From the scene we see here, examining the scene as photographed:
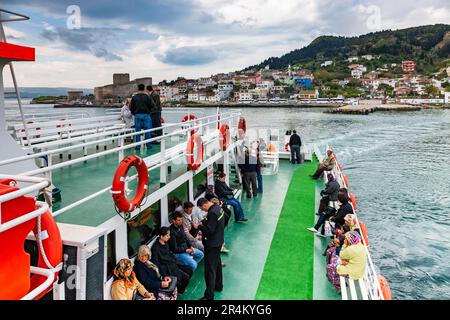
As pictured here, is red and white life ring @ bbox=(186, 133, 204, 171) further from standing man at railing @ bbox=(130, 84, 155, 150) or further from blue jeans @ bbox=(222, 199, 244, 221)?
standing man at railing @ bbox=(130, 84, 155, 150)

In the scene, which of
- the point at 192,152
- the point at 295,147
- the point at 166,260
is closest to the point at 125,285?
the point at 166,260

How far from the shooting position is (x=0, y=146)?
3.77 metres

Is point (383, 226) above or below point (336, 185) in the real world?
below

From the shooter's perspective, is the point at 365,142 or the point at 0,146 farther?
the point at 365,142

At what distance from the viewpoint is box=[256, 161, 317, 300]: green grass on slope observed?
16.5 feet

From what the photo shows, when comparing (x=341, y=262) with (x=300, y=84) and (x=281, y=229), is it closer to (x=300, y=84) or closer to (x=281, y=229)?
→ (x=281, y=229)

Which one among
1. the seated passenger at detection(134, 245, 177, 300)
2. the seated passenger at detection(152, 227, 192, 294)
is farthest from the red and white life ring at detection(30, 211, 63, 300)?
the seated passenger at detection(152, 227, 192, 294)

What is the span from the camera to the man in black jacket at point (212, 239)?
14.6 feet

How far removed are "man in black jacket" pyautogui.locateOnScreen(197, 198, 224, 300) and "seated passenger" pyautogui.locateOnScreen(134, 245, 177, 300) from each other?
610 mm

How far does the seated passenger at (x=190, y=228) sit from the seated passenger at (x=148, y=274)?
127cm

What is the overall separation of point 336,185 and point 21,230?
6.99 metres

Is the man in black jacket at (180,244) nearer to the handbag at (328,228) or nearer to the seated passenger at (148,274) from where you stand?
the seated passenger at (148,274)

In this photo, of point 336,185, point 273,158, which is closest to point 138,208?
point 336,185

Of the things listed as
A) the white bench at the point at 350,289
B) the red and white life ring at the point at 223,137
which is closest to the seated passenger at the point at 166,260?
the white bench at the point at 350,289
